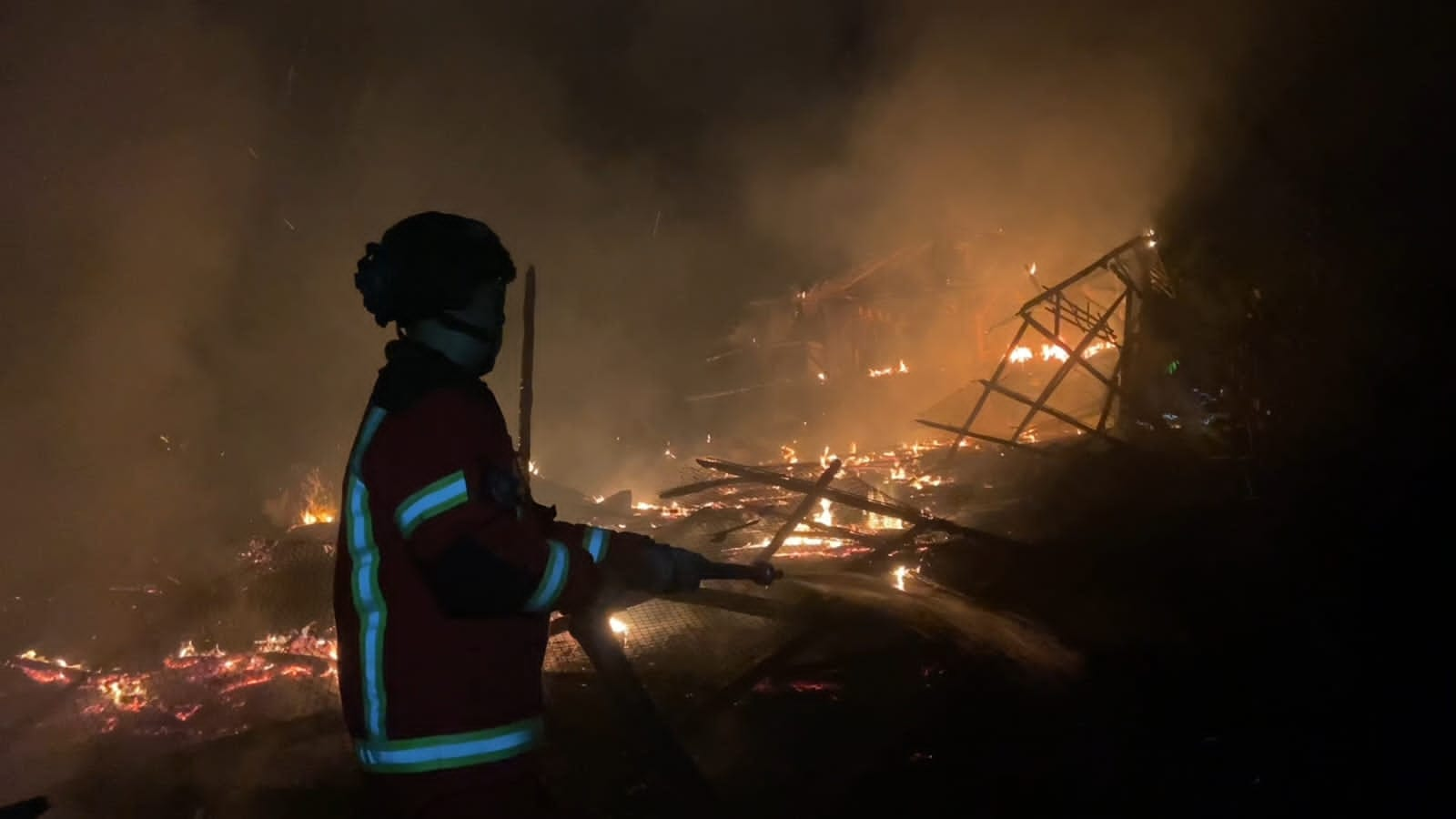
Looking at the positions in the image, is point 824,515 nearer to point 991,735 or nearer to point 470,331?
point 991,735

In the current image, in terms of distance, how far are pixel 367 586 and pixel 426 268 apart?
638 mm

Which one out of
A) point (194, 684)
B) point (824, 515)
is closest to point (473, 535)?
point (194, 684)

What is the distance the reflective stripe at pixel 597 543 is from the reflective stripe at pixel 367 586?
45 cm

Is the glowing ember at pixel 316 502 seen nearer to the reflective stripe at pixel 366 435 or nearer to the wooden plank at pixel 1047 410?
the wooden plank at pixel 1047 410

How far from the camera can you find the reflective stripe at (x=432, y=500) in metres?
1.53

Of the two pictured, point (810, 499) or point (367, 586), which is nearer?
point (367, 586)

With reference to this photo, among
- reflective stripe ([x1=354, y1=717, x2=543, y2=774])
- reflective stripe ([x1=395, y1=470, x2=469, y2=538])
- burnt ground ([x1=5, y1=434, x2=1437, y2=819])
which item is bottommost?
burnt ground ([x1=5, y1=434, x2=1437, y2=819])

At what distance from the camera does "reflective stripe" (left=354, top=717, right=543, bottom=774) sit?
1571mm

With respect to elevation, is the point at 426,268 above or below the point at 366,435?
above

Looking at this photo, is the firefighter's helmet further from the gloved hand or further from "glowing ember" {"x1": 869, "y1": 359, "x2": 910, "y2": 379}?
"glowing ember" {"x1": 869, "y1": 359, "x2": 910, "y2": 379}

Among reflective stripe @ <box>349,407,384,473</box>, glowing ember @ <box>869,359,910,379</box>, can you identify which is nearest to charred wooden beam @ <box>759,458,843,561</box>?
reflective stripe @ <box>349,407,384,473</box>

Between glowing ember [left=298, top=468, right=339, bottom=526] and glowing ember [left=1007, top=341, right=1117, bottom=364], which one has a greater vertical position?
glowing ember [left=1007, top=341, right=1117, bottom=364]

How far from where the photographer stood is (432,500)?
5.03 ft

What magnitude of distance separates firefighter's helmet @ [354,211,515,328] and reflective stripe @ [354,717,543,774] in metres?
0.83
